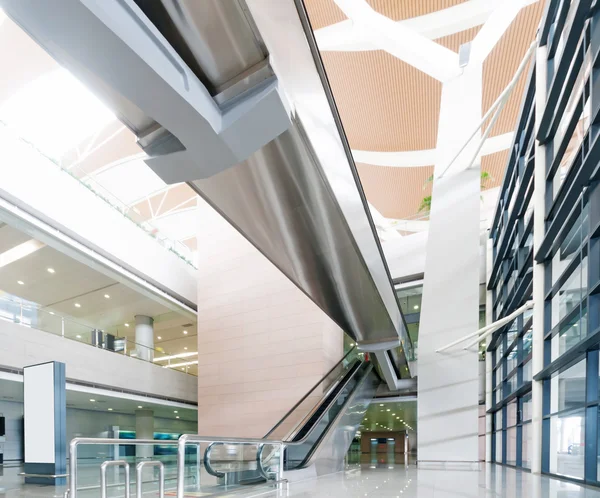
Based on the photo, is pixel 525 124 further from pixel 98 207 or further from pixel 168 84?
pixel 98 207

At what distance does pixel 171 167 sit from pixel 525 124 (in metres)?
9.80

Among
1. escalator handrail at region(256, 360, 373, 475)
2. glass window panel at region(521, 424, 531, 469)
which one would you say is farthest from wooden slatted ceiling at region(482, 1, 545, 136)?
glass window panel at region(521, 424, 531, 469)

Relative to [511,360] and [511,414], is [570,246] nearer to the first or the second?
[511,360]

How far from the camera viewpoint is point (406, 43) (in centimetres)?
1366

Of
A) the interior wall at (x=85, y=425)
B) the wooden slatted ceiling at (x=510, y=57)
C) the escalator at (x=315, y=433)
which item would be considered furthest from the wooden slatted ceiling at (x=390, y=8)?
the interior wall at (x=85, y=425)

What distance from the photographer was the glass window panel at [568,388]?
22.2ft

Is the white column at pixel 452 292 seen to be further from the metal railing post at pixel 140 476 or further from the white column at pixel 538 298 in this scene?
the metal railing post at pixel 140 476

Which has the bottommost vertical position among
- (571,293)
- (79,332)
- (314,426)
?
(314,426)

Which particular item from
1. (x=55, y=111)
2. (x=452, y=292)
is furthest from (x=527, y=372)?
(x=55, y=111)

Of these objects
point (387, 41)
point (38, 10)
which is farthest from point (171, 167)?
point (387, 41)

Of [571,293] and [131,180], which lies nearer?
[571,293]

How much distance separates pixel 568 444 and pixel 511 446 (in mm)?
5576

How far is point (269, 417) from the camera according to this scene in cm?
1558

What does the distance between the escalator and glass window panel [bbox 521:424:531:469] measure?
3.89m
